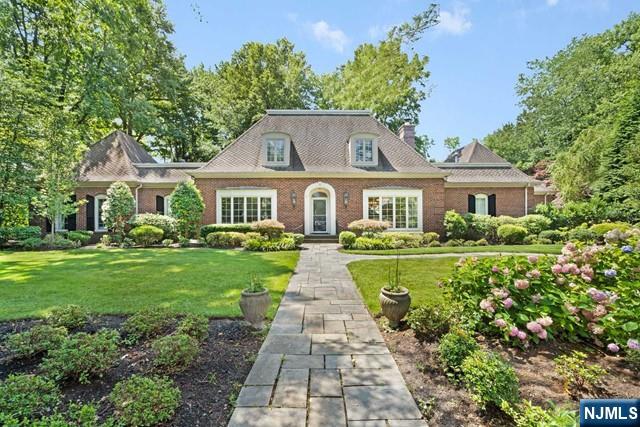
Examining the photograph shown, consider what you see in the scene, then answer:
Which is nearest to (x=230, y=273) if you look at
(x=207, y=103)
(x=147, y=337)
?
(x=147, y=337)

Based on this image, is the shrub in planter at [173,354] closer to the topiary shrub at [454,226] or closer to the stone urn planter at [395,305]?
the stone urn planter at [395,305]

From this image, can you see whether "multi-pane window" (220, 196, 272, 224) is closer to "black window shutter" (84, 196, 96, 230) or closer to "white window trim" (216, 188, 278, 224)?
"white window trim" (216, 188, 278, 224)

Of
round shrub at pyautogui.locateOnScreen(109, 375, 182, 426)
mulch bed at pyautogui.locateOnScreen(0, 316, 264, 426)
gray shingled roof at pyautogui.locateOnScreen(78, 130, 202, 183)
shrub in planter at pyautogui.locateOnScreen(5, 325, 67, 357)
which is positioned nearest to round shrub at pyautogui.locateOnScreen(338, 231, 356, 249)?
mulch bed at pyautogui.locateOnScreen(0, 316, 264, 426)

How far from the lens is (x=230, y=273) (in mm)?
7180

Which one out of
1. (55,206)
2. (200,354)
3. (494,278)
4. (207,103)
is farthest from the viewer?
(207,103)

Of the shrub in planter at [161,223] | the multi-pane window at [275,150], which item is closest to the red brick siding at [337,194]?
the multi-pane window at [275,150]

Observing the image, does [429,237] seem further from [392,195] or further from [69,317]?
[69,317]

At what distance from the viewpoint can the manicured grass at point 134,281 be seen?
15.7 ft

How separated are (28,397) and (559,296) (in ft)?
Answer: 16.4

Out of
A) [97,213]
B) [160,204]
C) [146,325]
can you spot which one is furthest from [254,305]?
[97,213]

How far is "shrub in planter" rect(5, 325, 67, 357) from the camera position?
292 cm

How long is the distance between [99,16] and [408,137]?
656 inches

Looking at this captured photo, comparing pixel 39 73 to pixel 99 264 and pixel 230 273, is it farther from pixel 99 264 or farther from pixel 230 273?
pixel 230 273

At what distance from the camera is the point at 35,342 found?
3.02 m
